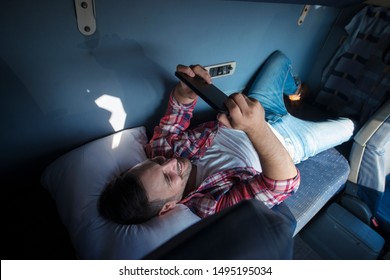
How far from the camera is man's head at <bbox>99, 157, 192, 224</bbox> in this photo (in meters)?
0.82

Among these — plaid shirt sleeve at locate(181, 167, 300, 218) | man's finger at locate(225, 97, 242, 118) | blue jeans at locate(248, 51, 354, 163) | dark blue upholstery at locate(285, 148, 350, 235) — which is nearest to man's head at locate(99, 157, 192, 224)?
plaid shirt sleeve at locate(181, 167, 300, 218)

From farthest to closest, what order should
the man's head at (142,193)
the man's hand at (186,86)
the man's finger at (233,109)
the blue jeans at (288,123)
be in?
the blue jeans at (288,123) → the man's hand at (186,86) → the man's head at (142,193) → the man's finger at (233,109)

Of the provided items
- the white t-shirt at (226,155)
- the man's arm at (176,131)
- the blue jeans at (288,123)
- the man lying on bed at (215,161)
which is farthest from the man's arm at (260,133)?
the blue jeans at (288,123)

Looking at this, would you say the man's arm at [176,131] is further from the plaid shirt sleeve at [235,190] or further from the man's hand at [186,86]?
the plaid shirt sleeve at [235,190]

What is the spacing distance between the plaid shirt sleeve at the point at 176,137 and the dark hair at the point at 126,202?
9.7 inches

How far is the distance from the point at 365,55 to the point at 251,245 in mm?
1784

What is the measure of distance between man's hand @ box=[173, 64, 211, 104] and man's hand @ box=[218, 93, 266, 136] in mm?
255

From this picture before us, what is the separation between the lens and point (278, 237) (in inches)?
14.5

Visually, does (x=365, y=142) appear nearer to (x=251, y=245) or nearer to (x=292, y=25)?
(x=292, y=25)

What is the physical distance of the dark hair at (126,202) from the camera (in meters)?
0.82

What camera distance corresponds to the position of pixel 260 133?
78cm

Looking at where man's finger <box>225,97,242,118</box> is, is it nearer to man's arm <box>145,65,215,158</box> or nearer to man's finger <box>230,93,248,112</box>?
man's finger <box>230,93,248,112</box>

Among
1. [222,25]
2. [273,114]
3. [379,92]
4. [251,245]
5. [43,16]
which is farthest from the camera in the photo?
[379,92]

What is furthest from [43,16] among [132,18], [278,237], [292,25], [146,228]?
[292,25]
